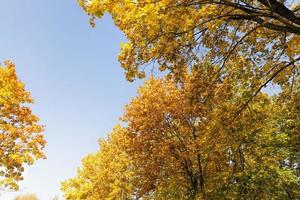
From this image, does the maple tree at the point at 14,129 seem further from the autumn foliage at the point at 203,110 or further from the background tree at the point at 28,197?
the background tree at the point at 28,197

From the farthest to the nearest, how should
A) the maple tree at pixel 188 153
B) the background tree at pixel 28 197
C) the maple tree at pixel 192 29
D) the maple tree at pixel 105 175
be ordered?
1. the background tree at pixel 28 197
2. the maple tree at pixel 105 175
3. the maple tree at pixel 188 153
4. the maple tree at pixel 192 29

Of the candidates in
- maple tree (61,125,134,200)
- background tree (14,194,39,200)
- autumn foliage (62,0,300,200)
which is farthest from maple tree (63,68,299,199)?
background tree (14,194,39,200)

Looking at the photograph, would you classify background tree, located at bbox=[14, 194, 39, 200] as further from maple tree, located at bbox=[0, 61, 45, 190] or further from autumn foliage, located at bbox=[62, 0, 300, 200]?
maple tree, located at bbox=[0, 61, 45, 190]

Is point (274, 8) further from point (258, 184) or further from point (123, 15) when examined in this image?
point (258, 184)

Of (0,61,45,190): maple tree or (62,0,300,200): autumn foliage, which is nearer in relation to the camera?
(62,0,300,200): autumn foliage

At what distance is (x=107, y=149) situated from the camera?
34594mm

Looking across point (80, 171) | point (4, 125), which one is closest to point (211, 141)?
point (4, 125)

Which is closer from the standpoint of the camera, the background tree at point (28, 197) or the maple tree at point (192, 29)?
the maple tree at point (192, 29)

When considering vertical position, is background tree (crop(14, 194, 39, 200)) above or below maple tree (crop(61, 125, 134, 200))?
above

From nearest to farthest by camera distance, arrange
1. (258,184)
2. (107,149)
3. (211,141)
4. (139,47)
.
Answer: (139,47)
(211,141)
(258,184)
(107,149)

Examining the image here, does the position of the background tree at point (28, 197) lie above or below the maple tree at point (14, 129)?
above

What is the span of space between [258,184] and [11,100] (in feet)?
54.4

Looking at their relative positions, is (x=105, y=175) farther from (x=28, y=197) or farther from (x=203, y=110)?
(x=28, y=197)

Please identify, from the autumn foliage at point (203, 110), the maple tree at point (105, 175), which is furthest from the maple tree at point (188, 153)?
the maple tree at point (105, 175)
